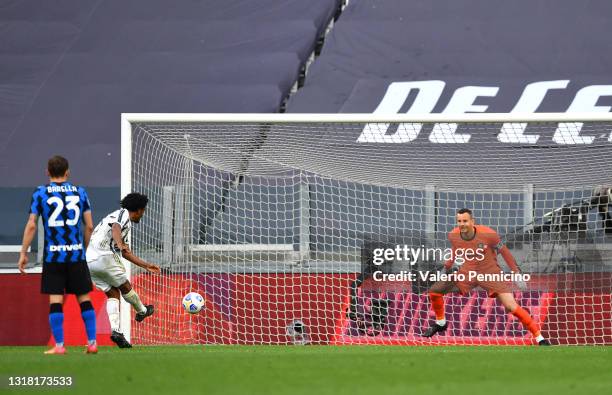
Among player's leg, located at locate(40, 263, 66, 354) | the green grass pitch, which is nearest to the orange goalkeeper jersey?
the green grass pitch

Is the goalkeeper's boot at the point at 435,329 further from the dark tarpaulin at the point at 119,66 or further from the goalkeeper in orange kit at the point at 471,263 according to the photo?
the dark tarpaulin at the point at 119,66

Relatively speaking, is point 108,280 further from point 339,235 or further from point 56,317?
point 339,235

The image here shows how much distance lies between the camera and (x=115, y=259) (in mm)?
9070

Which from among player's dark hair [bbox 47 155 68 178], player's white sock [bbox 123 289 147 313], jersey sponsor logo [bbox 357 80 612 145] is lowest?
player's white sock [bbox 123 289 147 313]

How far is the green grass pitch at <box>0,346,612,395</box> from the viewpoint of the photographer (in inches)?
201

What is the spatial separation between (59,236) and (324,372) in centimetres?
270

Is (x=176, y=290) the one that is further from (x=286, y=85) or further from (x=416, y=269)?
(x=286, y=85)

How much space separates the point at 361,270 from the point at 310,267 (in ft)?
1.72

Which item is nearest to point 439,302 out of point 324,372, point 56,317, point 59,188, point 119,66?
point 56,317

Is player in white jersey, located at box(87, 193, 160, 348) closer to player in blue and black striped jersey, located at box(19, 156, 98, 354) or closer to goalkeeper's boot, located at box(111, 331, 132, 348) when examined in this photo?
goalkeeper's boot, located at box(111, 331, 132, 348)

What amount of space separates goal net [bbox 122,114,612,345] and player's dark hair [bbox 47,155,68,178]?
230 centimetres

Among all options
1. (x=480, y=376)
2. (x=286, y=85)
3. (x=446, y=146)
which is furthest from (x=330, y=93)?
(x=480, y=376)

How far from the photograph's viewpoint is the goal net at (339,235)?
1055cm

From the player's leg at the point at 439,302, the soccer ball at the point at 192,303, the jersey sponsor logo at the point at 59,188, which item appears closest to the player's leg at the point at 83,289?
the jersey sponsor logo at the point at 59,188
